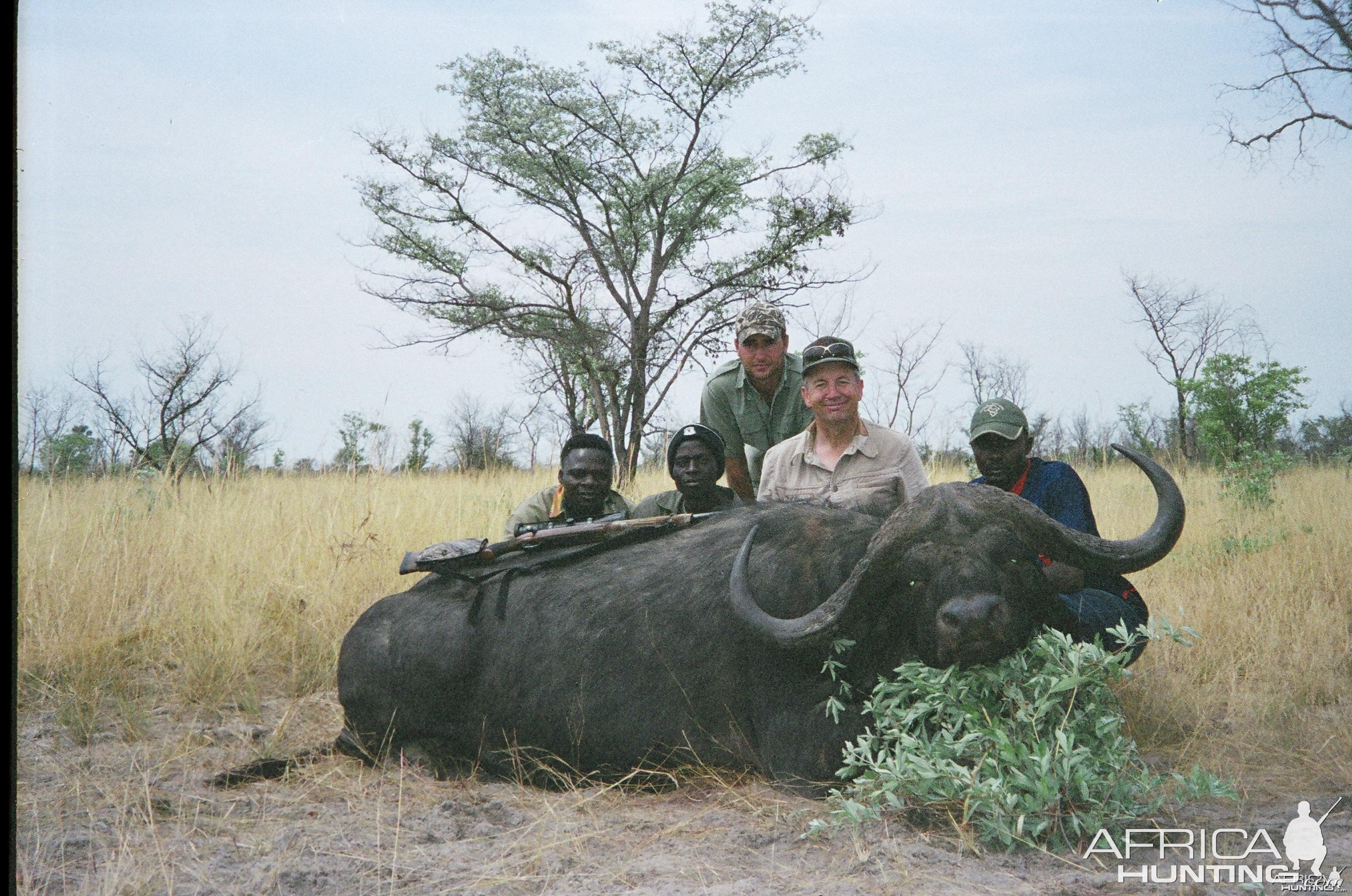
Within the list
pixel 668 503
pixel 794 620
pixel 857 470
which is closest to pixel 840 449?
pixel 857 470

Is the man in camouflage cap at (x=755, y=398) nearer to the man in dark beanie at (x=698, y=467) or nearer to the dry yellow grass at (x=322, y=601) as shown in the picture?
the man in dark beanie at (x=698, y=467)

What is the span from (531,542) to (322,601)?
270 centimetres

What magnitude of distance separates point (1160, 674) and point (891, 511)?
86.2 inches

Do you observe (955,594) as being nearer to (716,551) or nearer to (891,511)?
(891,511)

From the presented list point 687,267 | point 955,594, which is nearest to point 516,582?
point 955,594

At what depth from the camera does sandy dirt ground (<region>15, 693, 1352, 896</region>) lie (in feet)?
10.4

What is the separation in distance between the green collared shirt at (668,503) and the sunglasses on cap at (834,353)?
0.97 meters

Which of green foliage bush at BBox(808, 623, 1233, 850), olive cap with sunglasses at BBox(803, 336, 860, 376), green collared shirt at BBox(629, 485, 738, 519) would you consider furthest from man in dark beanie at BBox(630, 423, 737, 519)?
green foliage bush at BBox(808, 623, 1233, 850)

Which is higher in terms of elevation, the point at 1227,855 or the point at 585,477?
the point at 585,477

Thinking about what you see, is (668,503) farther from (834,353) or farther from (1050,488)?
(1050,488)

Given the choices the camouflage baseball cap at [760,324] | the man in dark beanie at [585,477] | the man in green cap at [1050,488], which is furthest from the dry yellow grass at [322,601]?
the camouflage baseball cap at [760,324]

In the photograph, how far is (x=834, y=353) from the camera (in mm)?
5633

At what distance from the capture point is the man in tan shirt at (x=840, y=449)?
5617 mm

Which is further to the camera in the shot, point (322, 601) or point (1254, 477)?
point (1254, 477)
